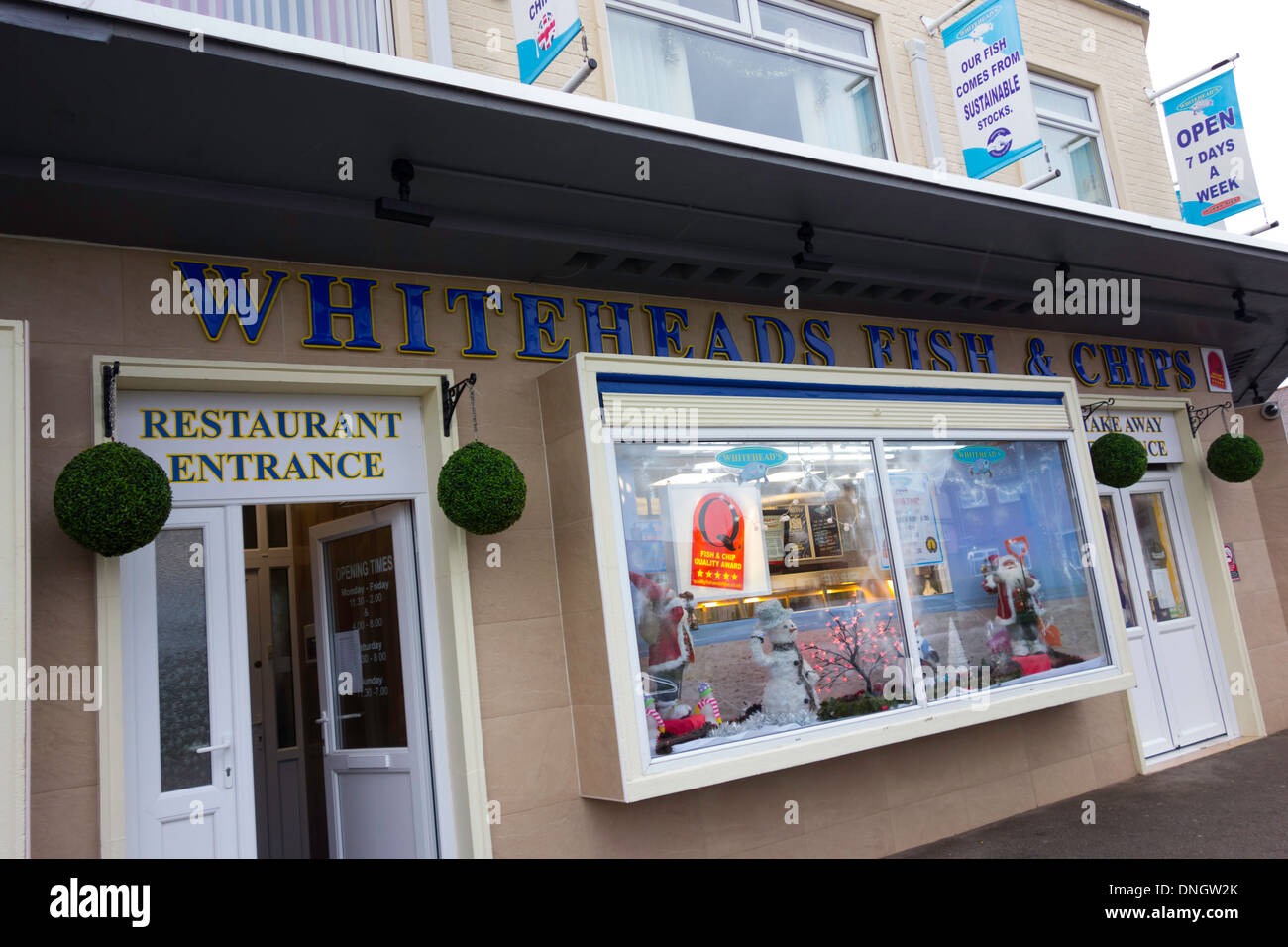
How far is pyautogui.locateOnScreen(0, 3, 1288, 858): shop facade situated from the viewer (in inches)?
156

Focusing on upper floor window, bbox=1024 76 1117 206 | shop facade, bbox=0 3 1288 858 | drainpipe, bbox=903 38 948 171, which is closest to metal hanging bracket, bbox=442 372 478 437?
shop facade, bbox=0 3 1288 858

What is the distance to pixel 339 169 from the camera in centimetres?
421

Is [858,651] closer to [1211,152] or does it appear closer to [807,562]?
[807,562]

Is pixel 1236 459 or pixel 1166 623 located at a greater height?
pixel 1236 459

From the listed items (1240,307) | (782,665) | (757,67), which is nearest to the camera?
(782,665)

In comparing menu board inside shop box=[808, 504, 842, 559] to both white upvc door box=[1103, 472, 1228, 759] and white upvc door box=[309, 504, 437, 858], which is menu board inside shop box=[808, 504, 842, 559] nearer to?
white upvc door box=[309, 504, 437, 858]

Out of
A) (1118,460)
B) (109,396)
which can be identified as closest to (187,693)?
(109,396)

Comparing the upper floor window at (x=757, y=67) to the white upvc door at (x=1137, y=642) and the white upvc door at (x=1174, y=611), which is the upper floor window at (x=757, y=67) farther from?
the white upvc door at (x=1174, y=611)

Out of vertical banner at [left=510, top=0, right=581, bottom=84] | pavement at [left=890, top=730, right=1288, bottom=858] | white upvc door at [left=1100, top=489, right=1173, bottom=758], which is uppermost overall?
vertical banner at [left=510, top=0, right=581, bottom=84]

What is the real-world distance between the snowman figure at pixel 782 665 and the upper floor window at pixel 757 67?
138 inches

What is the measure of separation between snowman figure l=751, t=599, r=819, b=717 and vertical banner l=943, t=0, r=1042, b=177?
3.53 meters

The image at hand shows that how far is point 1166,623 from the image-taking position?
8219 millimetres

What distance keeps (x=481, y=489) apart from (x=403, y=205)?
140cm
